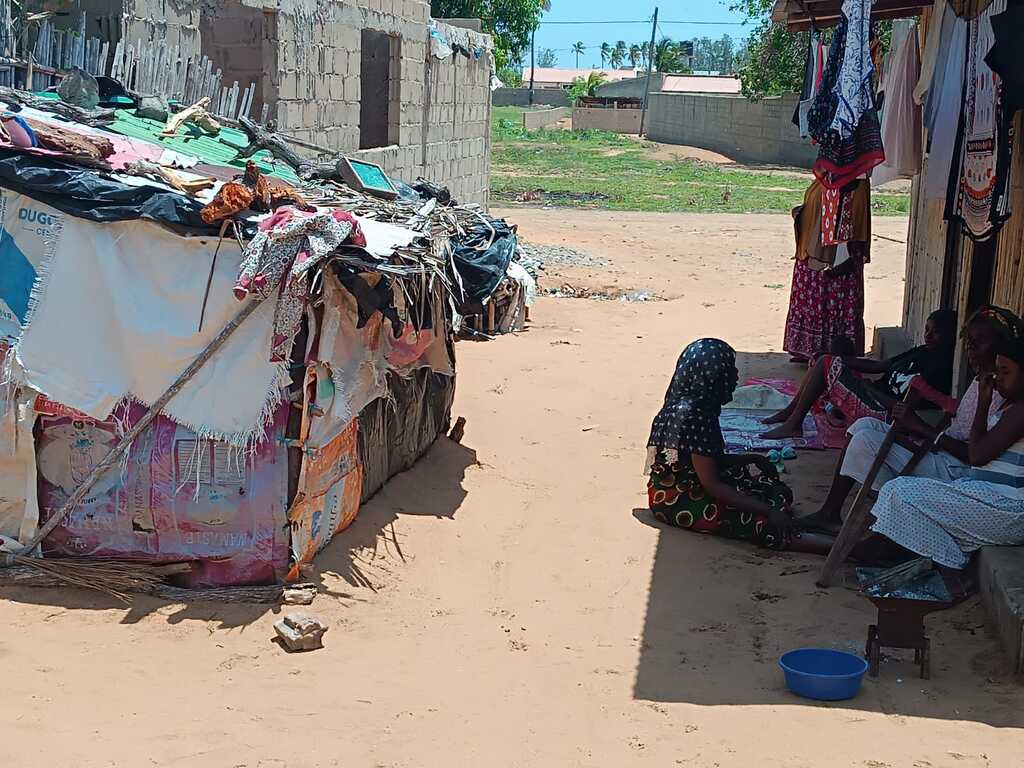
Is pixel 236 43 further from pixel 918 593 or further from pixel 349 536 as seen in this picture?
pixel 918 593

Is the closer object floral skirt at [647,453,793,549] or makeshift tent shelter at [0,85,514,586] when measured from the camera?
makeshift tent shelter at [0,85,514,586]

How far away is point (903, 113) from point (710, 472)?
3.37 metres

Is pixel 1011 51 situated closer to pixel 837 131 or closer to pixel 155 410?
pixel 837 131

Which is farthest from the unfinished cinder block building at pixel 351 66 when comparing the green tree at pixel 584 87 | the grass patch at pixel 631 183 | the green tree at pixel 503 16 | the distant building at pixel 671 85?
the green tree at pixel 584 87

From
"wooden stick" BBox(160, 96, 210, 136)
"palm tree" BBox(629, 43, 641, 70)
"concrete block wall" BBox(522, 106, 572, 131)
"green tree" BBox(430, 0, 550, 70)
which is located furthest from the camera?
"palm tree" BBox(629, 43, 641, 70)

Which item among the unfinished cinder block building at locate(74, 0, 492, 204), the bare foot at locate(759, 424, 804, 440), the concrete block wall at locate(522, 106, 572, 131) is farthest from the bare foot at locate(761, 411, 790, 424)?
the concrete block wall at locate(522, 106, 572, 131)

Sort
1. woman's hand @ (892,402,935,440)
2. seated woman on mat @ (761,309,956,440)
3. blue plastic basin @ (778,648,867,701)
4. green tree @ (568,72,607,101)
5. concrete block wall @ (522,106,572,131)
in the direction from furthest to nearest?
green tree @ (568,72,607,101) < concrete block wall @ (522,106,572,131) < seated woman on mat @ (761,309,956,440) < woman's hand @ (892,402,935,440) < blue plastic basin @ (778,648,867,701)

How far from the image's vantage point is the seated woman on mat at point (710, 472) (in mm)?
5637

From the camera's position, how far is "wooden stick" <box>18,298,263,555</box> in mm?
4816

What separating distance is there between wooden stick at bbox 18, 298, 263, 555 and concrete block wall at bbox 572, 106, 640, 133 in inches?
1703

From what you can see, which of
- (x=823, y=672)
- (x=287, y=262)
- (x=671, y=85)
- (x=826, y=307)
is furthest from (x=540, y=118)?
(x=823, y=672)

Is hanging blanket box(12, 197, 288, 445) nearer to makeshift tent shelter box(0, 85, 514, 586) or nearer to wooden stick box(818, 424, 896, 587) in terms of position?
makeshift tent shelter box(0, 85, 514, 586)

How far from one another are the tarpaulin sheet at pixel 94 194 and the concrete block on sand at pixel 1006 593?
3.38 metres

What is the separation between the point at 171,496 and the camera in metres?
4.91
